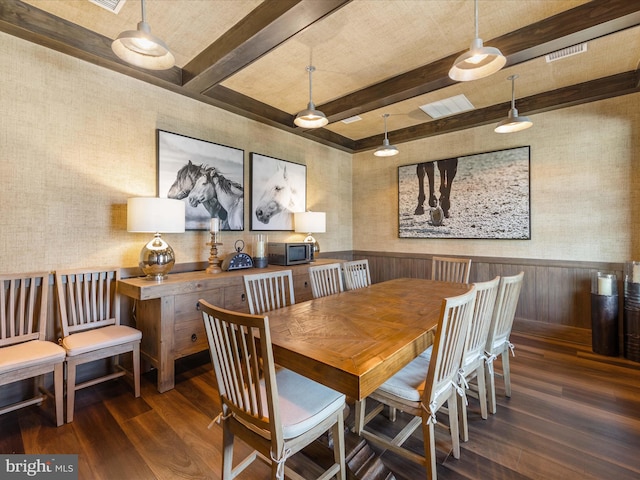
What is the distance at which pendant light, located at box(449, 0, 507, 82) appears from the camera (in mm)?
1681

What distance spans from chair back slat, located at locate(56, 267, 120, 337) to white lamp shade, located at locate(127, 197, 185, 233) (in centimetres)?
48

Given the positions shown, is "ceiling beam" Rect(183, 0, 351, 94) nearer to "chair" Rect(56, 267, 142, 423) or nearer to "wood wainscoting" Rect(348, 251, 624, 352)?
"chair" Rect(56, 267, 142, 423)

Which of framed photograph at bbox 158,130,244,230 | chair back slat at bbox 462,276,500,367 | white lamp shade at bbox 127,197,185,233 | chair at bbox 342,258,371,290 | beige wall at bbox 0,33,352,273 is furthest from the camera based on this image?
framed photograph at bbox 158,130,244,230

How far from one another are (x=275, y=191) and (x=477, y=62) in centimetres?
267

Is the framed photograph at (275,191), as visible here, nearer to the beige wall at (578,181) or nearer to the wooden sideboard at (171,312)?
the wooden sideboard at (171,312)

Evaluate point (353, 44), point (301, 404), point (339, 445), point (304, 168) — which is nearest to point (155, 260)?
point (301, 404)

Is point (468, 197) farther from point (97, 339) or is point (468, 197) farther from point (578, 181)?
point (97, 339)

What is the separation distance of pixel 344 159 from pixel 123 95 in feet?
10.9

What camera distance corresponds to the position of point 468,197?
13.3 feet

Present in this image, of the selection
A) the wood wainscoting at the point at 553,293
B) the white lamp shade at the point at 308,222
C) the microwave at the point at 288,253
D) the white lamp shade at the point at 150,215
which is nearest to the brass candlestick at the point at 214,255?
the white lamp shade at the point at 150,215

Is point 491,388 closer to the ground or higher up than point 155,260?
closer to the ground

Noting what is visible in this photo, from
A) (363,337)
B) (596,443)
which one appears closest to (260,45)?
(363,337)

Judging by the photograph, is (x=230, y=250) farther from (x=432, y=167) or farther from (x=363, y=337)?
(x=432, y=167)

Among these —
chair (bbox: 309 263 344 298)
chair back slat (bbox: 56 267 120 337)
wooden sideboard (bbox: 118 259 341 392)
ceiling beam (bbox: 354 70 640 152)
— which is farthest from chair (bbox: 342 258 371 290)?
ceiling beam (bbox: 354 70 640 152)
